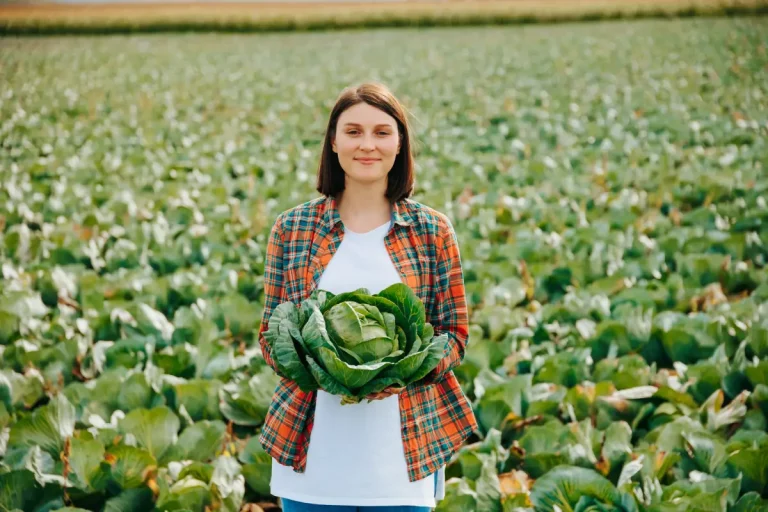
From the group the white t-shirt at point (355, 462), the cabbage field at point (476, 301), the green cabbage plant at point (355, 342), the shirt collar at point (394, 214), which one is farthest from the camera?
the cabbage field at point (476, 301)

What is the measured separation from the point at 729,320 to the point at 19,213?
5.87 meters

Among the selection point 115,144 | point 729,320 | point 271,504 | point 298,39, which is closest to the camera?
point 271,504

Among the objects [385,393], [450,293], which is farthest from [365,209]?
[385,393]

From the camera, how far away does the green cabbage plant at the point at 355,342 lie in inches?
66.4

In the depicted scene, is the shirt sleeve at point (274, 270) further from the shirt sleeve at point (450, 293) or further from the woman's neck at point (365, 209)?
the shirt sleeve at point (450, 293)

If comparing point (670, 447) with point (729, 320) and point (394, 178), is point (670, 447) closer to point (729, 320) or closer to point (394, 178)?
point (729, 320)

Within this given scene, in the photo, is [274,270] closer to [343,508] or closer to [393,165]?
[393,165]

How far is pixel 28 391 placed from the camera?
361 centimetres

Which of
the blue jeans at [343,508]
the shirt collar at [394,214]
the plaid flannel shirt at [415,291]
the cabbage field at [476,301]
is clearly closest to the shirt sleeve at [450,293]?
the plaid flannel shirt at [415,291]

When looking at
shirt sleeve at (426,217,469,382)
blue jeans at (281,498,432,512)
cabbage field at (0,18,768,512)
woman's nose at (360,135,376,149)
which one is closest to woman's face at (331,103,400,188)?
woman's nose at (360,135,376,149)

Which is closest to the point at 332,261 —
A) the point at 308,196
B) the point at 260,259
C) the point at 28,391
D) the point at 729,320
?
the point at 28,391

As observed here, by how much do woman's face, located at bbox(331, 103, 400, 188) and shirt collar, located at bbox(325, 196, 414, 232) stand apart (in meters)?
0.11

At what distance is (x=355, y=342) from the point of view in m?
1.76

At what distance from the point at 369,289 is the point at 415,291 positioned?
13cm
